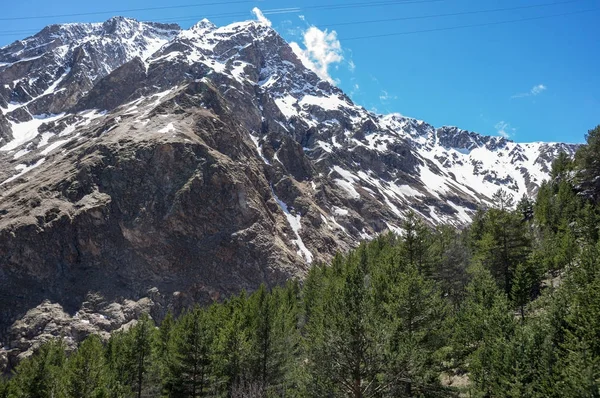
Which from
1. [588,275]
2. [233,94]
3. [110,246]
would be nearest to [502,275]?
[588,275]

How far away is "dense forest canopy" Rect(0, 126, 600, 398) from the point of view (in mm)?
17641

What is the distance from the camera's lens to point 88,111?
182125mm

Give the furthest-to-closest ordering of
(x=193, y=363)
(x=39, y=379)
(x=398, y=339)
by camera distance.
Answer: (x=39, y=379)
(x=193, y=363)
(x=398, y=339)

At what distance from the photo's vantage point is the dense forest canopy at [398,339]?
17.6 metres

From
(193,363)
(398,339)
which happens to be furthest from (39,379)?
(398,339)

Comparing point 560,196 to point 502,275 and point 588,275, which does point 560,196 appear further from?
point 588,275

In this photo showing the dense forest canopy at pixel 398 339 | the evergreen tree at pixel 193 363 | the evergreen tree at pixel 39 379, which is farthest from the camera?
the evergreen tree at pixel 39 379

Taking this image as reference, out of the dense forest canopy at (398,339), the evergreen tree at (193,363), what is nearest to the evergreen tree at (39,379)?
the dense forest canopy at (398,339)

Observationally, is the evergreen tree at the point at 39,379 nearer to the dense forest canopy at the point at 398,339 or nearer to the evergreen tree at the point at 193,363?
the dense forest canopy at the point at 398,339

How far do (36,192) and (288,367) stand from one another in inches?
3431

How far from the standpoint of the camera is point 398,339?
2069cm

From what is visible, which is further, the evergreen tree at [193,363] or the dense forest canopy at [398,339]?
the evergreen tree at [193,363]

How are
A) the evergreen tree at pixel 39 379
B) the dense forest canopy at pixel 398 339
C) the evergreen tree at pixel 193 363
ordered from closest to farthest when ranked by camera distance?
the dense forest canopy at pixel 398 339 → the evergreen tree at pixel 193 363 → the evergreen tree at pixel 39 379

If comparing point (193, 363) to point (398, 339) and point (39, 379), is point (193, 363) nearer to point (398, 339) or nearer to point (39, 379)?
point (39, 379)
